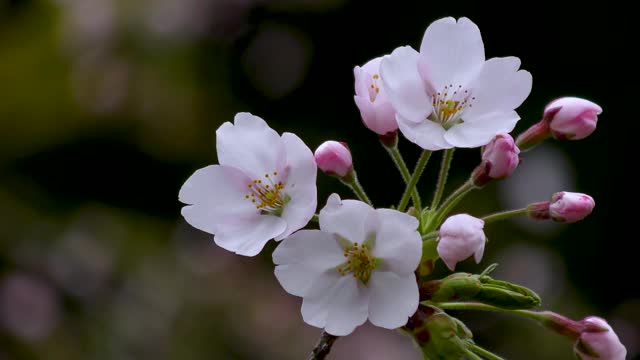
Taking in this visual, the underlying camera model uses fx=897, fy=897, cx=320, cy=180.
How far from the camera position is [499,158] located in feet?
4.77

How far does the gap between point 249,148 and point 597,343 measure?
677mm

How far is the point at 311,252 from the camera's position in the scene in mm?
1440

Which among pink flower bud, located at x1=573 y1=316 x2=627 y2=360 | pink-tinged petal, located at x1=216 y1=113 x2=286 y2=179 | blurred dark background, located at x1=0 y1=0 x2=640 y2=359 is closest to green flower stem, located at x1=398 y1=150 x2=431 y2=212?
pink-tinged petal, located at x1=216 y1=113 x2=286 y2=179

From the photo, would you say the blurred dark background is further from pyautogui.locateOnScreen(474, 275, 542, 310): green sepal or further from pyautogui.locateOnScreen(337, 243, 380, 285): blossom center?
pyautogui.locateOnScreen(474, 275, 542, 310): green sepal

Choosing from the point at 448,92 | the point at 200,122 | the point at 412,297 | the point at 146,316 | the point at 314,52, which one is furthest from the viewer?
the point at 314,52

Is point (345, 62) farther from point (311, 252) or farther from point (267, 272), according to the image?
point (311, 252)

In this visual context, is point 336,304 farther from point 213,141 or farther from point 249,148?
point 213,141

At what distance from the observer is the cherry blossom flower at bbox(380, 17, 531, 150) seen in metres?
1.48

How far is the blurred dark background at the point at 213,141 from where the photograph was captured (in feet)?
13.5

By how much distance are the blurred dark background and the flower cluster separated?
7.75 ft

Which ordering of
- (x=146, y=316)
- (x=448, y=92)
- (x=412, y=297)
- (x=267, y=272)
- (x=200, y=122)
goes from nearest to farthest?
(x=412, y=297), (x=448, y=92), (x=146, y=316), (x=267, y=272), (x=200, y=122)

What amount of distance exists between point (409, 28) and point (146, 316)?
213 cm

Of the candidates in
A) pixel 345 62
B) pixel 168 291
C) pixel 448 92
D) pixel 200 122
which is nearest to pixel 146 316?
pixel 168 291

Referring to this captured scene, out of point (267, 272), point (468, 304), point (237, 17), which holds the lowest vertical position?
point (267, 272)
